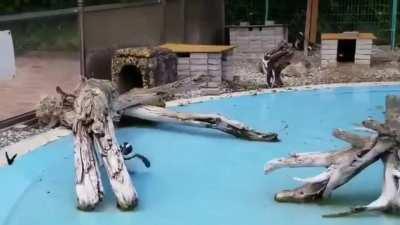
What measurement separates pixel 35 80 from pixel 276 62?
9.19ft

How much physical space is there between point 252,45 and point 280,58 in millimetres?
3240

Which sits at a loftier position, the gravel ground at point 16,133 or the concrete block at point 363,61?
the concrete block at point 363,61

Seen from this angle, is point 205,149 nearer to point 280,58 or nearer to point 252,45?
point 280,58

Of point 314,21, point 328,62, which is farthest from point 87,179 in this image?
point 314,21

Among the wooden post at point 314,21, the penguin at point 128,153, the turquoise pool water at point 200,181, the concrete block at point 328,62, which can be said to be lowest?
the turquoise pool water at point 200,181

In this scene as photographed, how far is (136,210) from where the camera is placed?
3.65 meters

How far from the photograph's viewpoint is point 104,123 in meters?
4.18

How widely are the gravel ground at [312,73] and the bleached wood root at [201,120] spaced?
152 cm

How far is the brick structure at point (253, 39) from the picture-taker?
34.6ft

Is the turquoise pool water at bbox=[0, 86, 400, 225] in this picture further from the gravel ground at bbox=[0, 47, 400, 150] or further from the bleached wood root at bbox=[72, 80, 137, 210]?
the gravel ground at bbox=[0, 47, 400, 150]

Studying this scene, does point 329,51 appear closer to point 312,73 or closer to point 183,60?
point 312,73

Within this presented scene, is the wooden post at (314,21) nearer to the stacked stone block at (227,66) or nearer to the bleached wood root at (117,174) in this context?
the stacked stone block at (227,66)

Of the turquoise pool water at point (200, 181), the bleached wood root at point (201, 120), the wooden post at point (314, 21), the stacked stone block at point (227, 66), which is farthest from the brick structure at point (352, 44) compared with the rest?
the bleached wood root at point (201, 120)

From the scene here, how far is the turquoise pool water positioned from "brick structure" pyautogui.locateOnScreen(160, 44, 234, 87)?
146cm
